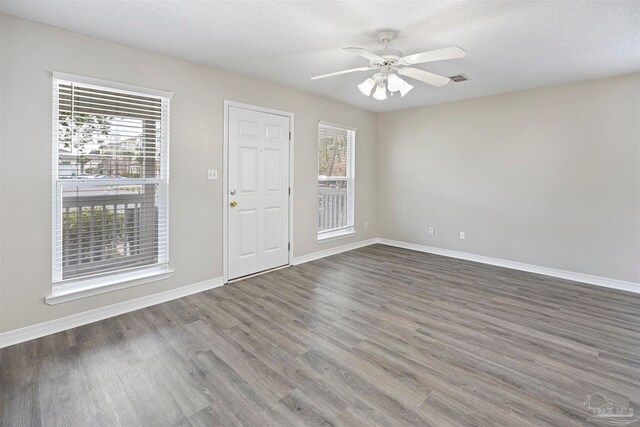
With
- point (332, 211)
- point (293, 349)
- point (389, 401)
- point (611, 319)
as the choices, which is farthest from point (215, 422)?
point (332, 211)

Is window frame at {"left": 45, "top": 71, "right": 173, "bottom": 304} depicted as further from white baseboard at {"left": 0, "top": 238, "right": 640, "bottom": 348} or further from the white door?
the white door

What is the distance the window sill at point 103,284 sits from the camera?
263 cm

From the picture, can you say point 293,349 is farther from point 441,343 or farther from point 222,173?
point 222,173

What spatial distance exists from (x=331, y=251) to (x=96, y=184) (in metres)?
3.36

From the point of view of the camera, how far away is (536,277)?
412 cm

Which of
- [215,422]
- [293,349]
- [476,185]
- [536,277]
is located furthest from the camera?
[476,185]

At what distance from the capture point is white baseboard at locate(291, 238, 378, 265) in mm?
4672

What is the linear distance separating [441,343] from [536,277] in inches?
99.2

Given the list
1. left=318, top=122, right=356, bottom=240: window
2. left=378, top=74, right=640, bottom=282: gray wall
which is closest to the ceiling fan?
left=318, top=122, right=356, bottom=240: window

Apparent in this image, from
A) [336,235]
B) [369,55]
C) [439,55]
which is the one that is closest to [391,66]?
[369,55]

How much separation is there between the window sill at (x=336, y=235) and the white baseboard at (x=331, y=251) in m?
0.18

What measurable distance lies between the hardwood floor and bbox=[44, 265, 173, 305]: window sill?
279 millimetres

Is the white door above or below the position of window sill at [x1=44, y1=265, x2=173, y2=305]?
above

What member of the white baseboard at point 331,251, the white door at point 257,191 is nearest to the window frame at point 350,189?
the white baseboard at point 331,251
